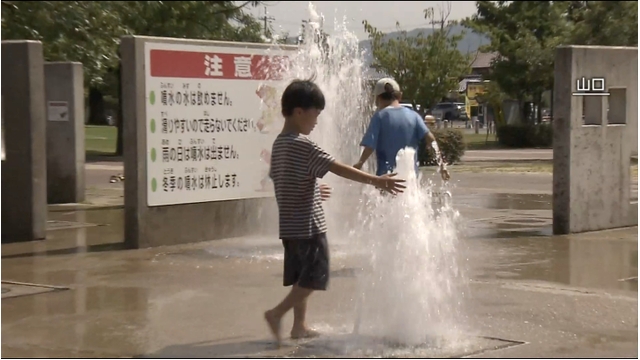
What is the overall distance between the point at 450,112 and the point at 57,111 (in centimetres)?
3409

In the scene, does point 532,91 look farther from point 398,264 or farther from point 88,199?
point 398,264

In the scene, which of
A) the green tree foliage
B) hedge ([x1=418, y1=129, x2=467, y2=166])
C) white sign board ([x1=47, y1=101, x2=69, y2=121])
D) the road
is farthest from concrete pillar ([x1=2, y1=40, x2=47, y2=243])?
the green tree foliage

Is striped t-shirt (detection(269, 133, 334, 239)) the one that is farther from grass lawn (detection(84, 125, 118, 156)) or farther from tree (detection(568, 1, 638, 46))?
grass lawn (detection(84, 125, 118, 156))

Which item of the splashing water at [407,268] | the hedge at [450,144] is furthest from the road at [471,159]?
the splashing water at [407,268]

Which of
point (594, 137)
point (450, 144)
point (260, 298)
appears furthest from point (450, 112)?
point (260, 298)

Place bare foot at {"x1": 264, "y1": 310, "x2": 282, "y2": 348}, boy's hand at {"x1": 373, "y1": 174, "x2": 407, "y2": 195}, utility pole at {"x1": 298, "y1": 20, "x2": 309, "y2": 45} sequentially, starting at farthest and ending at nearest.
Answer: utility pole at {"x1": 298, "y1": 20, "x2": 309, "y2": 45}
bare foot at {"x1": 264, "y1": 310, "x2": 282, "y2": 348}
boy's hand at {"x1": 373, "y1": 174, "x2": 407, "y2": 195}

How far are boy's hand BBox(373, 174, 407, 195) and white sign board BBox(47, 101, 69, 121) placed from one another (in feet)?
36.1

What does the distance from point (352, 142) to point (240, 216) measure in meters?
1.51

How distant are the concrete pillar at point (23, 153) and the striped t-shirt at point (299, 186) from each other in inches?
227

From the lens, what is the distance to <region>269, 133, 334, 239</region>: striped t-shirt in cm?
604

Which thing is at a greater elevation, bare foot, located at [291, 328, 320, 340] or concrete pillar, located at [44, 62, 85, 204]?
concrete pillar, located at [44, 62, 85, 204]

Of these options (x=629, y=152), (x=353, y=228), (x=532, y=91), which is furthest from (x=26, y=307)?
(x=532, y=91)

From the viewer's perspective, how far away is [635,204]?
41.4 ft

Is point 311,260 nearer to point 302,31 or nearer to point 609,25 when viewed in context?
point 302,31
